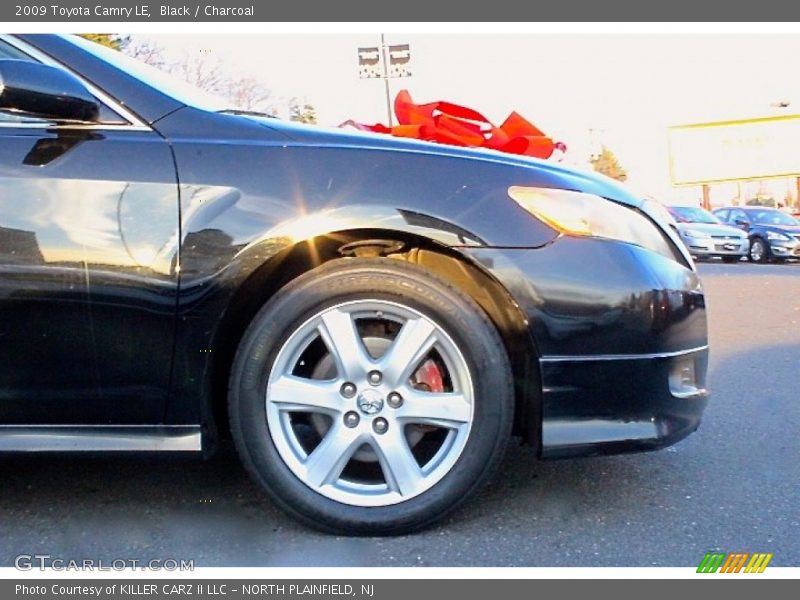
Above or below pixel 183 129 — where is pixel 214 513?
below

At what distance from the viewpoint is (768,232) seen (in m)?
18.0

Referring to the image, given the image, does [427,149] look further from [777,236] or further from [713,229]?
[777,236]

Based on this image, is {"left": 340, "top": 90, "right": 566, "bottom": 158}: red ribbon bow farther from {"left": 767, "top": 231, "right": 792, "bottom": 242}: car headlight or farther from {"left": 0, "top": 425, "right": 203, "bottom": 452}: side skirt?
{"left": 767, "top": 231, "right": 792, "bottom": 242}: car headlight

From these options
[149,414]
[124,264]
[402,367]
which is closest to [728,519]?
[402,367]

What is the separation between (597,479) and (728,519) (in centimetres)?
50

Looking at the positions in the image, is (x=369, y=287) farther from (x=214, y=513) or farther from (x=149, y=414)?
→ (x=214, y=513)

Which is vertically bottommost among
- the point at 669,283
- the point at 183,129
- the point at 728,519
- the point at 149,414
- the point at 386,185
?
the point at 728,519

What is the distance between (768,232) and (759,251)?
50 centimetres

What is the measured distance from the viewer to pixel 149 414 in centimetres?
253

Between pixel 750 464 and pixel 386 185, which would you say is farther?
pixel 750 464

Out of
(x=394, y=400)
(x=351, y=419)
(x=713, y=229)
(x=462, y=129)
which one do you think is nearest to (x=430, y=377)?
(x=394, y=400)

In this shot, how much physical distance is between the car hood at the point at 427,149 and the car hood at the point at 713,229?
52.2 ft

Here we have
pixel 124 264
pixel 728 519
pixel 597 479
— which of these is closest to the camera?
pixel 124 264

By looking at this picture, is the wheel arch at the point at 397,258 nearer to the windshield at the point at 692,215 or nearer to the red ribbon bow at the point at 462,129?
the red ribbon bow at the point at 462,129
